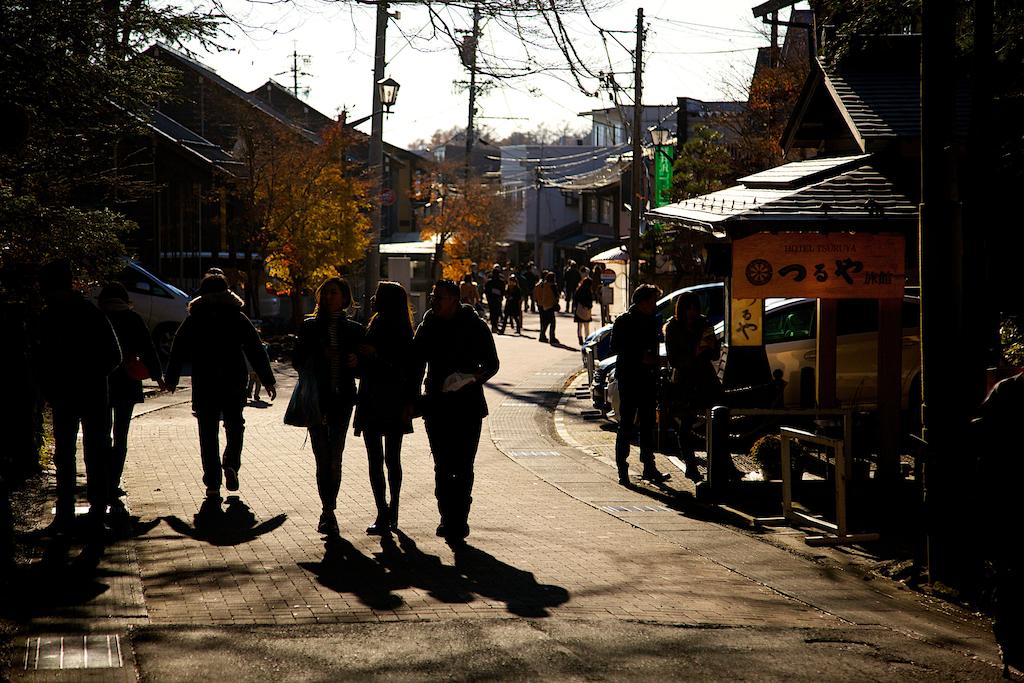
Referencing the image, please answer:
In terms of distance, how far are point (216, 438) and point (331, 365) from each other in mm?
1462

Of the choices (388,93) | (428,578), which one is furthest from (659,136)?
(428,578)

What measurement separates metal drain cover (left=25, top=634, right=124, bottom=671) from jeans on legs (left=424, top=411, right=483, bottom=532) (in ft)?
9.81

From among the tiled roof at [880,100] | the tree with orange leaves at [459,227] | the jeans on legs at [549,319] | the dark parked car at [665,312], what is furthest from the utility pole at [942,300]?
the tree with orange leaves at [459,227]

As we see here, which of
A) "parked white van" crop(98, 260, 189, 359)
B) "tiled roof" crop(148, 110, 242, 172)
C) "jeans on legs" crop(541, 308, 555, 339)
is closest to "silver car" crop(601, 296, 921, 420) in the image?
"parked white van" crop(98, 260, 189, 359)

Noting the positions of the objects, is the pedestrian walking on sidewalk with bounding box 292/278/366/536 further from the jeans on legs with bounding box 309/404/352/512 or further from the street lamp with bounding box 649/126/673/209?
the street lamp with bounding box 649/126/673/209

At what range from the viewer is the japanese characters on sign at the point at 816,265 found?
9797 mm

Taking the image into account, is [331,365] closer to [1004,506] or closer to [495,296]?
[1004,506]

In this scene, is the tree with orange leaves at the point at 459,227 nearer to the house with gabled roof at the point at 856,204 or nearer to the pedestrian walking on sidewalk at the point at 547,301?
the pedestrian walking on sidewalk at the point at 547,301

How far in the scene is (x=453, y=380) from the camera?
8180mm

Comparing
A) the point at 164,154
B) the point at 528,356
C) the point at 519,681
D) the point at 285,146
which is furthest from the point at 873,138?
the point at 164,154

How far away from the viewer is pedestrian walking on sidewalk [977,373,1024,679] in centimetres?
552

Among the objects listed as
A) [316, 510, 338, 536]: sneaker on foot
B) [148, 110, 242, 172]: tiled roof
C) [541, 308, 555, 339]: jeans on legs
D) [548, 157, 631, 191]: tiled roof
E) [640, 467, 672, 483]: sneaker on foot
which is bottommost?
[640, 467, 672, 483]: sneaker on foot

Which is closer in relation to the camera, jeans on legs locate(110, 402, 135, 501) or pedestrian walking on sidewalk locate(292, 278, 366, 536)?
pedestrian walking on sidewalk locate(292, 278, 366, 536)

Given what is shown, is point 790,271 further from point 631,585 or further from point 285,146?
point 285,146
